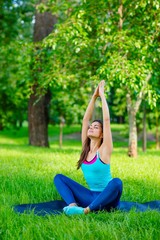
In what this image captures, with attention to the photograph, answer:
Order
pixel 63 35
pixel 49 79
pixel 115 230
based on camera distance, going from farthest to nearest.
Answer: pixel 49 79, pixel 63 35, pixel 115 230

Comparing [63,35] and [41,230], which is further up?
[63,35]

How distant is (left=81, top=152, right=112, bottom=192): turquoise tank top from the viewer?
573 cm

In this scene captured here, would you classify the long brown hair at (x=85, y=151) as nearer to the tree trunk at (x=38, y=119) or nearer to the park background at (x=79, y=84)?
the park background at (x=79, y=84)

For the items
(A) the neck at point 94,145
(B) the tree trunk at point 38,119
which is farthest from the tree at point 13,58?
(A) the neck at point 94,145

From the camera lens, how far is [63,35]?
10.6 meters

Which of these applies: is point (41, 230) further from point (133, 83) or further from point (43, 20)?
point (43, 20)

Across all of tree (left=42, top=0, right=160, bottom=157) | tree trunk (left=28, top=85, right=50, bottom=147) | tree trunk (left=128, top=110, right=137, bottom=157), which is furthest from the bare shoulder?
tree trunk (left=28, top=85, right=50, bottom=147)

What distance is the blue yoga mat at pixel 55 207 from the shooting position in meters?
5.49

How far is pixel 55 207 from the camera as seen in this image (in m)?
5.86

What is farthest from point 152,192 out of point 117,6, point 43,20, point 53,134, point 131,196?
point 53,134

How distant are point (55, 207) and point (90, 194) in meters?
0.49

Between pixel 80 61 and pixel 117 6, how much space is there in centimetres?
199

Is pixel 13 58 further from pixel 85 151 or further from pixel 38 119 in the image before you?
pixel 85 151

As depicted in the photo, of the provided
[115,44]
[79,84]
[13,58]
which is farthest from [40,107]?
[115,44]
